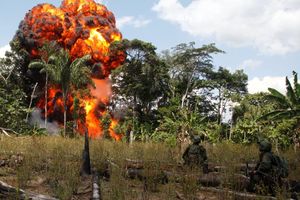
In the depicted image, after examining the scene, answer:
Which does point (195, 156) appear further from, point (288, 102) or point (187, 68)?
point (187, 68)

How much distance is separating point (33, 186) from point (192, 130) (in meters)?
11.6

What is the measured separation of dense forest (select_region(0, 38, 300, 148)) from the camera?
29.8 m

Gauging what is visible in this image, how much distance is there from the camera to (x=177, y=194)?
7125 millimetres

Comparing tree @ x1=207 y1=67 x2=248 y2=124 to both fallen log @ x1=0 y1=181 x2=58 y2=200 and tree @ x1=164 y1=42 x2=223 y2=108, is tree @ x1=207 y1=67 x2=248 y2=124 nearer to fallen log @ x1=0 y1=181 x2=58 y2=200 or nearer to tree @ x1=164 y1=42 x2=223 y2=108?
tree @ x1=164 y1=42 x2=223 y2=108

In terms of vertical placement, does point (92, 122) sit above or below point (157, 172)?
above

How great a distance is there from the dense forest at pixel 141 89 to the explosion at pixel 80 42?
0.95m

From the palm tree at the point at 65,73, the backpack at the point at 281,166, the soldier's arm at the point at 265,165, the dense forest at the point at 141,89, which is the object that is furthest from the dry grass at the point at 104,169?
the palm tree at the point at 65,73

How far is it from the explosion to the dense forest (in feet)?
3.13

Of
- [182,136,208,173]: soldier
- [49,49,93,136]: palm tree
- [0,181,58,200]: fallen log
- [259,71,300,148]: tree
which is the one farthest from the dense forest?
[0,181,58,200]: fallen log

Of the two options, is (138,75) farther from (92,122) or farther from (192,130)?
(192,130)

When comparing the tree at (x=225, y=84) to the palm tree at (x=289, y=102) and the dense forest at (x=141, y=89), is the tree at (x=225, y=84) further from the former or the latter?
the palm tree at (x=289, y=102)

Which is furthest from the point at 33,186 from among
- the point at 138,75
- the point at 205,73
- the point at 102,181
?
the point at 205,73

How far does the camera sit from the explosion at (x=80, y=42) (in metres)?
41.3

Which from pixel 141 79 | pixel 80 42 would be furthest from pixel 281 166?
pixel 80 42
